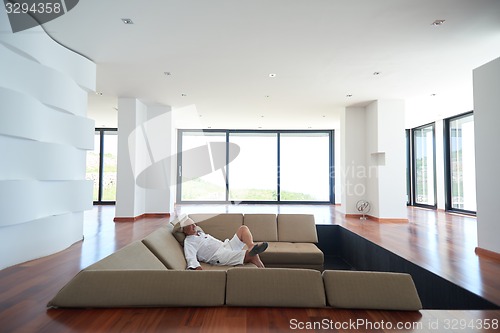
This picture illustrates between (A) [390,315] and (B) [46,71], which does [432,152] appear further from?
(B) [46,71]

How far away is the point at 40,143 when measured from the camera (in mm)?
3668

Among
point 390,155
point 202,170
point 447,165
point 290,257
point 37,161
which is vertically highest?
point 390,155

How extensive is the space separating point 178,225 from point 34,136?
2103mm

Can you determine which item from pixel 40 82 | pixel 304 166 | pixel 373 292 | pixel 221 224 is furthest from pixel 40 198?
pixel 304 166

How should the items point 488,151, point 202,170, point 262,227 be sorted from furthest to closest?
point 202,170 < point 262,227 < point 488,151

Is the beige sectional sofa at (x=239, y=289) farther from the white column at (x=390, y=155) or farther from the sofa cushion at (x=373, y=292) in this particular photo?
the white column at (x=390, y=155)

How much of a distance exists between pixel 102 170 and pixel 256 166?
5.71 meters

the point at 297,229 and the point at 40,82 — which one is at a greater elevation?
the point at 40,82

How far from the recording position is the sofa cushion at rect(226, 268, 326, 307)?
153cm

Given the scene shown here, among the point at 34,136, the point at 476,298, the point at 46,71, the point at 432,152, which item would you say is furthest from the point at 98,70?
the point at 432,152

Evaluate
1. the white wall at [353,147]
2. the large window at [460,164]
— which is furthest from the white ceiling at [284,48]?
the large window at [460,164]

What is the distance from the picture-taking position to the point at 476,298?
7.86 ft

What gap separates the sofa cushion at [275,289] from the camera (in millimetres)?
1534

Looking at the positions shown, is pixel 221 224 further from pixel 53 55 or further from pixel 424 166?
pixel 424 166
